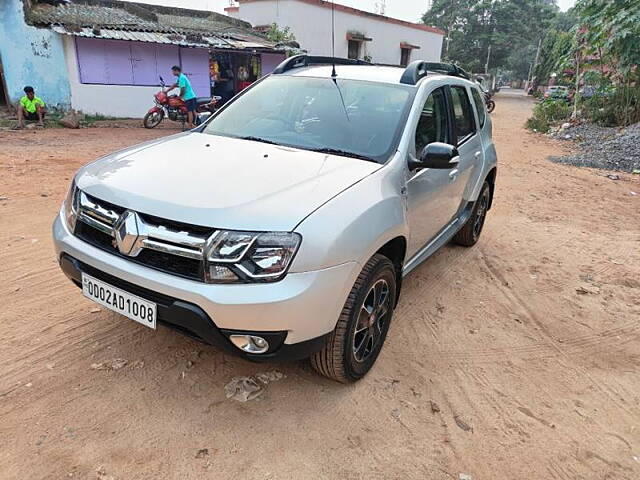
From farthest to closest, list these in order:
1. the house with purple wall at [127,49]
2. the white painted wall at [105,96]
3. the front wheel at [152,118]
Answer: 1. the white painted wall at [105,96]
2. the front wheel at [152,118]
3. the house with purple wall at [127,49]

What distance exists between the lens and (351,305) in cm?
235

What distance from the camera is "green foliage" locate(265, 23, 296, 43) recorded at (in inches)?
701

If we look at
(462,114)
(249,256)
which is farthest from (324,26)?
(249,256)

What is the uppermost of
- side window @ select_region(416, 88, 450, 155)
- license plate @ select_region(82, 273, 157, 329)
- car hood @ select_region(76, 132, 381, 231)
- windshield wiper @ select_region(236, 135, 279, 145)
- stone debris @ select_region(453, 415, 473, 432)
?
side window @ select_region(416, 88, 450, 155)

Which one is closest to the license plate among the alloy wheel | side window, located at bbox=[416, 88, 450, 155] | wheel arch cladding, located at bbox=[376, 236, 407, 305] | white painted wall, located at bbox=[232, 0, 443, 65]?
the alloy wheel

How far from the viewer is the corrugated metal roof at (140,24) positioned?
11953 millimetres

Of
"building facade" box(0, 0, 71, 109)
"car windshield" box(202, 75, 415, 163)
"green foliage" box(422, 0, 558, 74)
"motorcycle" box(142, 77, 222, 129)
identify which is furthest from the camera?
"green foliage" box(422, 0, 558, 74)

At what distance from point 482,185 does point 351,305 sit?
281cm

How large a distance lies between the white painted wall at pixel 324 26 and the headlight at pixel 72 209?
1827 centimetres

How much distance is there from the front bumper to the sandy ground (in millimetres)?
507

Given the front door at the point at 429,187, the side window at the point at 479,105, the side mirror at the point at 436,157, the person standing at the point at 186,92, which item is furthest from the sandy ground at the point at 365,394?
the person standing at the point at 186,92

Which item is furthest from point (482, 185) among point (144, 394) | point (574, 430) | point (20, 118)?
point (20, 118)

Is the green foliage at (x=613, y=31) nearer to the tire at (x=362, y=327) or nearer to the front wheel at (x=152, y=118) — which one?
the front wheel at (x=152, y=118)

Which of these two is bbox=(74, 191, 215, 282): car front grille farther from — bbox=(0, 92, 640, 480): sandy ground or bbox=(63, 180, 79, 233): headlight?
bbox=(0, 92, 640, 480): sandy ground
